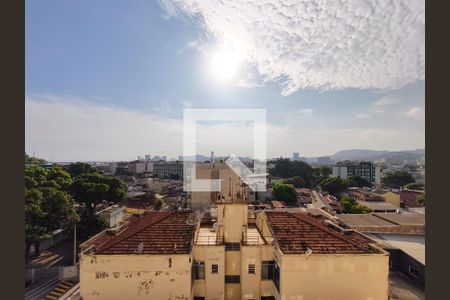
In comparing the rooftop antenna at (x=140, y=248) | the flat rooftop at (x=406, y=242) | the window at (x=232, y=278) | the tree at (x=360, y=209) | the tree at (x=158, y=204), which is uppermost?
the rooftop antenna at (x=140, y=248)

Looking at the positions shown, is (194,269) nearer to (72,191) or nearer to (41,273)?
(41,273)

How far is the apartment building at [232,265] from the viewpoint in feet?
30.8

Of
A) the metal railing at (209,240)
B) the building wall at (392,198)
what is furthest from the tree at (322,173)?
the metal railing at (209,240)

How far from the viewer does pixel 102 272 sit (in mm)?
9375

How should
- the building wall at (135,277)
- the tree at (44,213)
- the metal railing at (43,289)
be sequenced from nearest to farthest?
1. the building wall at (135,277)
2. the metal railing at (43,289)
3. the tree at (44,213)

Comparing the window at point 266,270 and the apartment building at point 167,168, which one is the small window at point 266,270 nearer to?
the window at point 266,270

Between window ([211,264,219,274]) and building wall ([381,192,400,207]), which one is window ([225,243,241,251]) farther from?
building wall ([381,192,400,207])

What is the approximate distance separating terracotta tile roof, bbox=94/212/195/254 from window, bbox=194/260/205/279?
3.36ft

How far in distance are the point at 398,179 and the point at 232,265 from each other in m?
67.1

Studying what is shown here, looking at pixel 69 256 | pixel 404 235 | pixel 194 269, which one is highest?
pixel 194 269

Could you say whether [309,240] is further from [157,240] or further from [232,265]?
[157,240]

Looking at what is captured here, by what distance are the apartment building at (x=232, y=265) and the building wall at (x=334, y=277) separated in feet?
0.11

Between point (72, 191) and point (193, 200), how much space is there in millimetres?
15675

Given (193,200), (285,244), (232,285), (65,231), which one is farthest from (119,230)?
(193,200)
